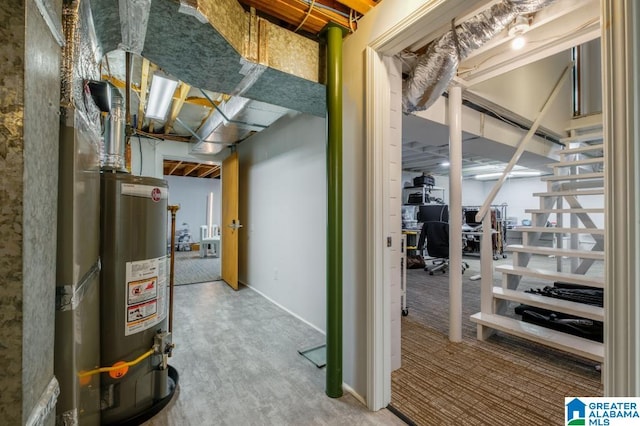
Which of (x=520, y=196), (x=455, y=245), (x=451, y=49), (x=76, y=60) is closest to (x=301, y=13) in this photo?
(x=451, y=49)

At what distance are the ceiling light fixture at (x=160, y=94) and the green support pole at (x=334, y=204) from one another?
4.87 feet

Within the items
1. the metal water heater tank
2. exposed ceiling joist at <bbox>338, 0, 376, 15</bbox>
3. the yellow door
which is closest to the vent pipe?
the metal water heater tank

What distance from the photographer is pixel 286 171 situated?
322 cm

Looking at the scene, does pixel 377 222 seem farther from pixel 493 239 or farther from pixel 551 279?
pixel 493 239

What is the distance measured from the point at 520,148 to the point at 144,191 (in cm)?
337

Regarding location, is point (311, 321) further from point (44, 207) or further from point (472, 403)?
point (44, 207)

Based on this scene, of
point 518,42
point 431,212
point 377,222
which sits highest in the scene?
point 518,42

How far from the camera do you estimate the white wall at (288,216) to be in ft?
8.77

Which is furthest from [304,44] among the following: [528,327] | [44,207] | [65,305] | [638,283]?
[528,327]

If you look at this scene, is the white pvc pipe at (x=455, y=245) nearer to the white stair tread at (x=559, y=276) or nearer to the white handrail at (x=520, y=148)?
the white handrail at (x=520, y=148)

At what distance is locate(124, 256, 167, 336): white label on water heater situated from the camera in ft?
4.62

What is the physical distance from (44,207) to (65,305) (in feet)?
1.25

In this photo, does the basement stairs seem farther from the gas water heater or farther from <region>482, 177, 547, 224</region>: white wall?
<region>482, 177, 547, 224</region>: white wall

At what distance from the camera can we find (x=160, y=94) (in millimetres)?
2545
